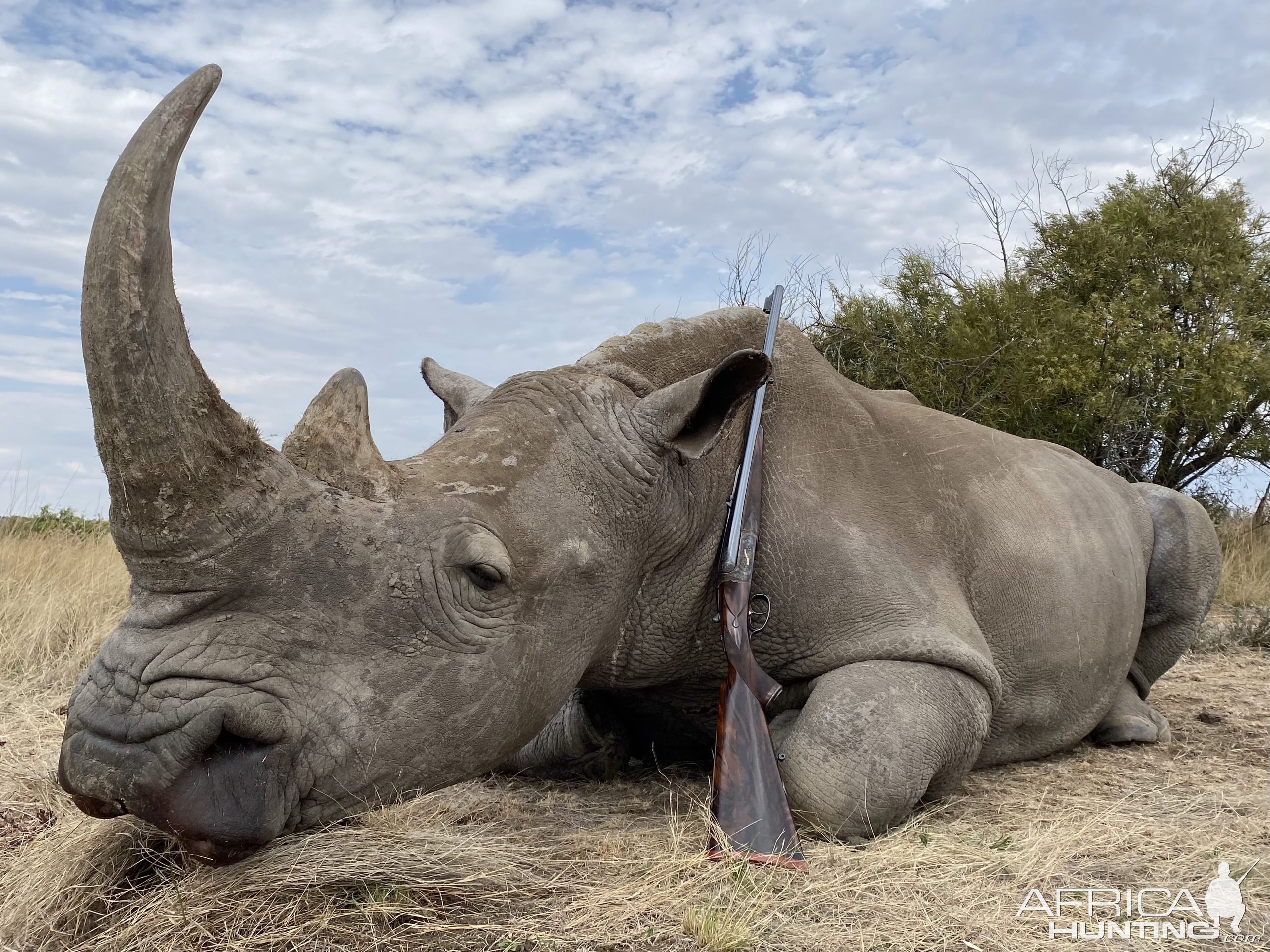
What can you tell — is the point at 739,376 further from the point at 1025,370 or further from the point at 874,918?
the point at 1025,370

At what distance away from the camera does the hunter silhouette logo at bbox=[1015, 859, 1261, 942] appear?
10.3 feet

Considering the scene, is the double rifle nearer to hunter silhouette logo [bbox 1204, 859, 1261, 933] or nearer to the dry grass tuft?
hunter silhouette logo [bbox 1204, 859, 1261, 933]

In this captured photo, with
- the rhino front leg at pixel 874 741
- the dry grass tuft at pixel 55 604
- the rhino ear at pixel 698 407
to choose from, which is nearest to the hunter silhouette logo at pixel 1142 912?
the rhino front leg at pixel 874 741

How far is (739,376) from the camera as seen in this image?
12.4 ft

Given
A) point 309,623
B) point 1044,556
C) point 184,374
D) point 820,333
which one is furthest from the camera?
point 820,333

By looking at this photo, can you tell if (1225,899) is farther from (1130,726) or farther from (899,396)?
(899,396)

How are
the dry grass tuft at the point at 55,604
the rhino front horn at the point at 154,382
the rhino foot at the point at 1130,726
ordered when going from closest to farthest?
the rhino front horn at the point at 154,382
the rhino foot at the point at 1130,726
the dry grass tuft at the point at 55,604

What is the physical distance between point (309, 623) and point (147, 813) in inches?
23.4

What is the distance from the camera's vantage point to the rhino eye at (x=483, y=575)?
3.31 meters

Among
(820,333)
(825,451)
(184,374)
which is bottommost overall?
(825,451)

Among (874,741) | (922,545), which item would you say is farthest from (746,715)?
(922,545)

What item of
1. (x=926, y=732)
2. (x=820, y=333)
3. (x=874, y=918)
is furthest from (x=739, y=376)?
(x=820, y=333)

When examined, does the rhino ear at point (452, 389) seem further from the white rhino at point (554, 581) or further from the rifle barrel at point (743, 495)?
the rifle barrel at point (743, 495)

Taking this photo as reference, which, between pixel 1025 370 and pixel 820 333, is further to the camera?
pixel 820 333
